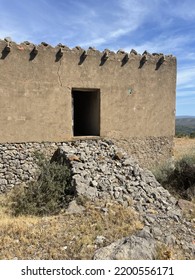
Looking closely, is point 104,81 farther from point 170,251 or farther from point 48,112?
point 170,251

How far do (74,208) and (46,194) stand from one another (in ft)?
3.15

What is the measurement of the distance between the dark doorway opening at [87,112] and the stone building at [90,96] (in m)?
0.03

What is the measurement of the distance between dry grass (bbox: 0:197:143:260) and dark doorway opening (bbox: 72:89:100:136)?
402 centimetres

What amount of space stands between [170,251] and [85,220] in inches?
74.4

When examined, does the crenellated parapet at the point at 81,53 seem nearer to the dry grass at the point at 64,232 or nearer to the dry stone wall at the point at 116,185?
the dry stone wall at the point at 116,185

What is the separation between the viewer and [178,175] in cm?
1070

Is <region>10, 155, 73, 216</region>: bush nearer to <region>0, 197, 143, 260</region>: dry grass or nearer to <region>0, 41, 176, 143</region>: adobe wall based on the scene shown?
<region>0, 197, 143, 260</region>: dry grass

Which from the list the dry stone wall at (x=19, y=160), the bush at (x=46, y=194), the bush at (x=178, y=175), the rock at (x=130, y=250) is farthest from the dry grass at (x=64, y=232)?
the bush at (x=178, y=175)

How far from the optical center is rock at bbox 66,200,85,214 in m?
7.12

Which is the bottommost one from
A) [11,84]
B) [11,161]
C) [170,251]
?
[170,251]

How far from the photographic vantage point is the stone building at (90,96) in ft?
30.0

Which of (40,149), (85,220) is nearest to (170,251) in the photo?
(85,220)
